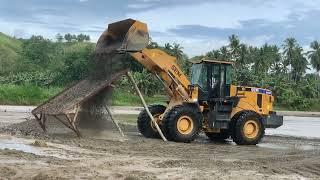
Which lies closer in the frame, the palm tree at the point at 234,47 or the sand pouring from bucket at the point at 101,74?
the sand pouring from bucket at the point at 101,74

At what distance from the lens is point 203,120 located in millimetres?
19953

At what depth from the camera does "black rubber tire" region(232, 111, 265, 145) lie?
19.8m

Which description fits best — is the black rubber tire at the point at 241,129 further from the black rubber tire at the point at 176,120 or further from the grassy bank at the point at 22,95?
the grassy bank at the point at 22,95

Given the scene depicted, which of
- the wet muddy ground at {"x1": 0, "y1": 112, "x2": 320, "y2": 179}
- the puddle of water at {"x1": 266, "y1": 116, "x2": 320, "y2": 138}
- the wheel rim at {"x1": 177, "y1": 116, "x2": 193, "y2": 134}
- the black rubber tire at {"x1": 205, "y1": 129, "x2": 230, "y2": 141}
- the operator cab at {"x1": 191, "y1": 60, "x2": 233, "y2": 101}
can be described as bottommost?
the puddle of water at {"x1": 266, "y1": 116, "x2": 320, "y2": 138}

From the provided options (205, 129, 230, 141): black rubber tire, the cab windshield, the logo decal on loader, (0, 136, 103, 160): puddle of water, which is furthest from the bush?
(0, 136, 103, 160): puddle of water

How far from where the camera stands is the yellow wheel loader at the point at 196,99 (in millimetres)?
18547

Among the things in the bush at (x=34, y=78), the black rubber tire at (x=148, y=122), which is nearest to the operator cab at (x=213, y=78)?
the black rubber tire at (x=148, y=122)

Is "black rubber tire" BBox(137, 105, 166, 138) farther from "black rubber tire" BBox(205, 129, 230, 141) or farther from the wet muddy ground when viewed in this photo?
"black rubber tire" BBox(205, 129, 230, 141)

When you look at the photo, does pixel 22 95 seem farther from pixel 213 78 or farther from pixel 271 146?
pixel 271 146

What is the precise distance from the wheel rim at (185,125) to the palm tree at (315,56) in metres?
98.7

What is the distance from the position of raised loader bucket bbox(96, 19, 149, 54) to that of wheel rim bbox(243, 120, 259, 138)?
4.77m

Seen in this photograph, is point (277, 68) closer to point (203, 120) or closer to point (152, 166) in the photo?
point (203, 120)

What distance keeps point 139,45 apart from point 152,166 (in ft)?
23.9

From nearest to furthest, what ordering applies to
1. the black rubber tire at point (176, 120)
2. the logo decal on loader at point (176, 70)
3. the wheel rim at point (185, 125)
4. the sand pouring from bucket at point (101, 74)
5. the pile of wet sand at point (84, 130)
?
the sand pouring from bucket at point (101, 74)
the pile of wet sand at point (84, 130)
the black rubber tire at point (176, 120)
the wheel rim at point (185, 125)
the logo decal on loader at point (176, 70)
